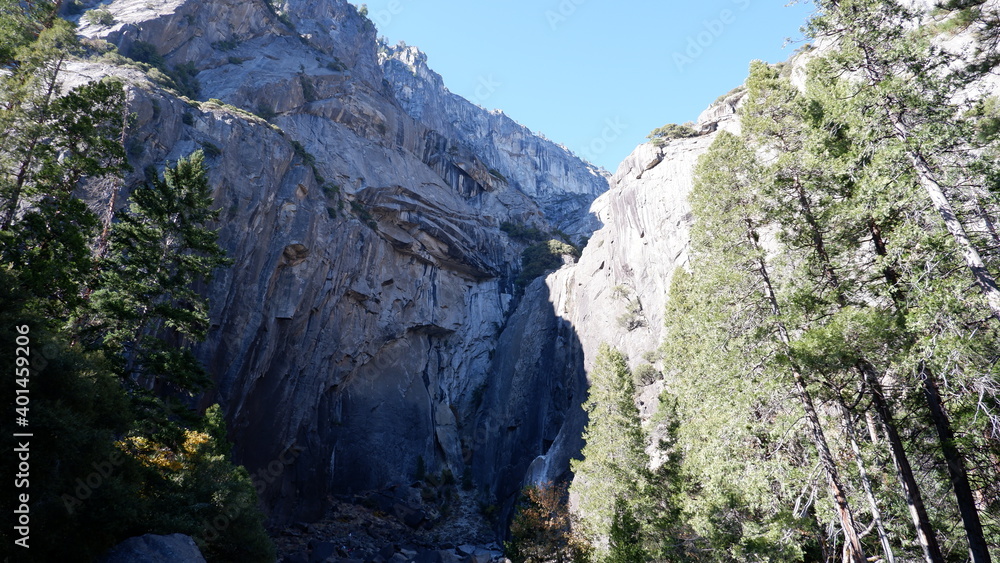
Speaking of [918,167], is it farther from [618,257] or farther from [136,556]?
[618,257]

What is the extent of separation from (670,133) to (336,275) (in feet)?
104

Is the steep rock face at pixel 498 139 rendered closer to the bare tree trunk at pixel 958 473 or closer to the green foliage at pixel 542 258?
the green foliage at pixel 542 258

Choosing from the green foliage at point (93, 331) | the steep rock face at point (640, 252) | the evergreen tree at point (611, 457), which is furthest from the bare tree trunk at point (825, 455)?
the steep rock face at point (640, 252)

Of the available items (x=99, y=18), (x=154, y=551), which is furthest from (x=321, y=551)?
(x=99, y=18)

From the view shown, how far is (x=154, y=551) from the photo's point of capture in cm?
1176

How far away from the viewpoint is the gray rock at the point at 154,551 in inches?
444

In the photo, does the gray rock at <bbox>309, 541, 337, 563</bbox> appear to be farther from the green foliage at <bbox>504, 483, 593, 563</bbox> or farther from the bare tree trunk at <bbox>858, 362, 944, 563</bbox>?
the bare tree trunk at <bbox>858, 362, 944, 563</bbox>

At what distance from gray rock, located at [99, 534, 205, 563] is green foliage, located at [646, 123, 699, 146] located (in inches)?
1600

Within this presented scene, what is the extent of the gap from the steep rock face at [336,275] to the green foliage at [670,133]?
1831 cm

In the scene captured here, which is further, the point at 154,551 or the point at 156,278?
the point at 156,278

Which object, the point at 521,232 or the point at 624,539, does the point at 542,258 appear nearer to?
the point at 521,232

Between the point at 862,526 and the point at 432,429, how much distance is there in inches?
1520

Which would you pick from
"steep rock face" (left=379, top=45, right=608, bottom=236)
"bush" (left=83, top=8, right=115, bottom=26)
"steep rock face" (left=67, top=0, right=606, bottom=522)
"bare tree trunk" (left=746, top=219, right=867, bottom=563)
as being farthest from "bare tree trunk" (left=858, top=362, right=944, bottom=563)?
"steep rock face" (left=379, top=45, right=608, bottom=236)

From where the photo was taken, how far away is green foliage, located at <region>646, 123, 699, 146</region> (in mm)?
42681
